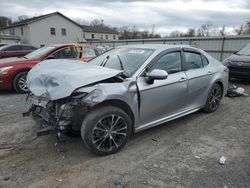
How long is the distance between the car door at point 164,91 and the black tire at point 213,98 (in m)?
0.96

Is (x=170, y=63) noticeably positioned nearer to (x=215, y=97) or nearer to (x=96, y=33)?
(x=215, y=97)

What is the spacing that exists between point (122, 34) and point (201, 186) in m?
68.3

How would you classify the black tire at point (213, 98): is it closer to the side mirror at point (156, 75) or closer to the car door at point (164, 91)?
the car door at point (164, 91)

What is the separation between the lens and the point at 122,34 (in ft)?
226

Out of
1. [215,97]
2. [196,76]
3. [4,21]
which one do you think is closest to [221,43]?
[215,97]

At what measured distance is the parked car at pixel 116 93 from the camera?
133 inches

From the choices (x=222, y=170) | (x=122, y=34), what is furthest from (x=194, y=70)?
(x=122, y=34)

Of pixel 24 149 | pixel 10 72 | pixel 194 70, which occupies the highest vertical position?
pixel 194 70

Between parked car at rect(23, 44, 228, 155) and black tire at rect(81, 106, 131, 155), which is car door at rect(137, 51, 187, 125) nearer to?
parked car at rect(23, 44, 228, 155)

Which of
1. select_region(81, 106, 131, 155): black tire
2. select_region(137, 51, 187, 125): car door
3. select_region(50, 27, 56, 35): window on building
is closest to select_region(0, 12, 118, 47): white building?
select_region(50, 27, 56, 35): window on building

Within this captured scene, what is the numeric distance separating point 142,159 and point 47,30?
137ft

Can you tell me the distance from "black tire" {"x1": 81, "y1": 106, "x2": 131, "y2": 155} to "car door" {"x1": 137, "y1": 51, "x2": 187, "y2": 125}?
0.40m

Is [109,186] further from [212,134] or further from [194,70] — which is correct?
[194,70]

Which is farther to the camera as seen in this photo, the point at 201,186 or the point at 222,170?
the point at 222,170
